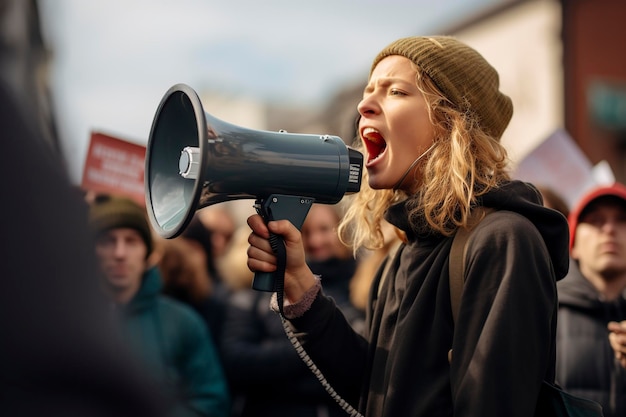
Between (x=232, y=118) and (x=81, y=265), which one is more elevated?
(x=232, y=118)

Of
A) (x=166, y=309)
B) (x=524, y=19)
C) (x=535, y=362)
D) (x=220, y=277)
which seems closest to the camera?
(x=535, y=362)

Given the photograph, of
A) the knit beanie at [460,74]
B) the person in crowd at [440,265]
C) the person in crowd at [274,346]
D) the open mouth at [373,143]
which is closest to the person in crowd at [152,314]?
the person in crowd at [274,346]

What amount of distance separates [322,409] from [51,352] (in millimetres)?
3021

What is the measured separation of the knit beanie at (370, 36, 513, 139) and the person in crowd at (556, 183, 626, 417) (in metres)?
1.35

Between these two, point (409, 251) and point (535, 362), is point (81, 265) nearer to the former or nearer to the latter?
point (535, 362)

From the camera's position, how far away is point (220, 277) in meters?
5.18

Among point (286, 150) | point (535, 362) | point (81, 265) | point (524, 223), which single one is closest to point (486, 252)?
point (524, 223)

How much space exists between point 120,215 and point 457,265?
6.92 feet

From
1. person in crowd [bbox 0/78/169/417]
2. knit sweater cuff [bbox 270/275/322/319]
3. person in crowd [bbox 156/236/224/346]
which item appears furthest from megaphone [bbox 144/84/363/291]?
person in crowd [bbox 156/236/224/346]

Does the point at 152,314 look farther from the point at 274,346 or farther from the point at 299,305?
the point at 299,305

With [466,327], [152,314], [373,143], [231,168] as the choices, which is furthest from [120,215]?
[466,327]

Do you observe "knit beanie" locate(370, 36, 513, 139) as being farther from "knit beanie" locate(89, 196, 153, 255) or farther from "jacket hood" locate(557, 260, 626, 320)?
"knit beanie" locate(89, 196, 153, 255)

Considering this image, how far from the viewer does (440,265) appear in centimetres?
194

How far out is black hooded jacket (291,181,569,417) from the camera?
169 cm
